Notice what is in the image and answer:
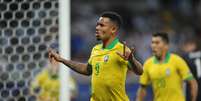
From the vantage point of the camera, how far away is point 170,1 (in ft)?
63.2

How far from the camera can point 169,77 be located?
31.2ft

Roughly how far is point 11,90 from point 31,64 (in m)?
0.42

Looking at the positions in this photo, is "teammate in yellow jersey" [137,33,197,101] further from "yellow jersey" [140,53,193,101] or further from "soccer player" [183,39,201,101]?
"soccer player" [183,39,201,101]

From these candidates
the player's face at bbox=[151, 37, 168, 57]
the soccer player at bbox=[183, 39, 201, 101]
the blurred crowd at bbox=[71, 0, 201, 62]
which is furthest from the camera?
the blurred crowd at bbox=[71, 0, 201, 62]

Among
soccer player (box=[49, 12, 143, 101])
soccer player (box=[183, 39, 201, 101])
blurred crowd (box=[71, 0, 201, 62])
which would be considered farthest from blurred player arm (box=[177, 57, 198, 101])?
blurred crowd (box=[71, 0, 201, 62])

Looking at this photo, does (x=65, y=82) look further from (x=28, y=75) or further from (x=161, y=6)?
(x=161, y=6)

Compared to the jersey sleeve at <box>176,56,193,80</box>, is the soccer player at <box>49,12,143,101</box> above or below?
above

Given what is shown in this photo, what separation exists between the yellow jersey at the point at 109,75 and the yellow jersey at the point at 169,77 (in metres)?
2.39

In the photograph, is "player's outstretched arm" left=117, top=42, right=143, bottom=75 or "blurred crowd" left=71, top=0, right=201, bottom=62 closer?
"player's outstretched arm" left=117, top=42, right=143, bottom=75

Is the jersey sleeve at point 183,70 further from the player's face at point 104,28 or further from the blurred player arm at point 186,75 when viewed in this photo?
the player's face at point 104,28

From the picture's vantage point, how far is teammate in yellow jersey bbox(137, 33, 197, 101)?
946 cm

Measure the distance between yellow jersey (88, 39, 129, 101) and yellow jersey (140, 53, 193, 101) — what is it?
2.39 meters

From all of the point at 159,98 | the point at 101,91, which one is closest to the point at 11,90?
the point at 159,98

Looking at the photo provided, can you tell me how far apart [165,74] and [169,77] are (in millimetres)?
63
